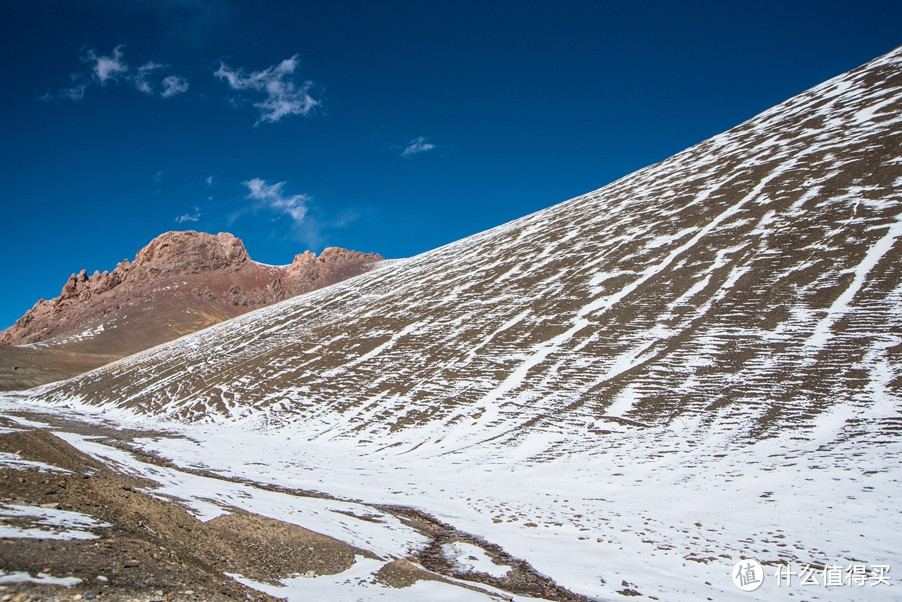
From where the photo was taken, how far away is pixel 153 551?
626cm

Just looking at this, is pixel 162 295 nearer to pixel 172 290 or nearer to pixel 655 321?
pixel 172 290

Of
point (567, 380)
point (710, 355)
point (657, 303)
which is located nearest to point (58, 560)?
point (567, 380)

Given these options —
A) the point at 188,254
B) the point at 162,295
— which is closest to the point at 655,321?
the point at 162,295

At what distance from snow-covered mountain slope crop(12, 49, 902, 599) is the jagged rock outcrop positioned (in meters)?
87.3

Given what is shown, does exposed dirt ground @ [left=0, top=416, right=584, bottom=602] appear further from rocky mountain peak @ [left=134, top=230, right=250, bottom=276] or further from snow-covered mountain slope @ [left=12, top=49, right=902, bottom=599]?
rocky mountain peak @ [left=134, top=230, right=250, bottom=276]

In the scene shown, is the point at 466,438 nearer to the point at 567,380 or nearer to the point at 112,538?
the point at 567,380

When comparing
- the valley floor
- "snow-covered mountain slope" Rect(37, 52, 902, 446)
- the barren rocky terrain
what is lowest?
the valley floor

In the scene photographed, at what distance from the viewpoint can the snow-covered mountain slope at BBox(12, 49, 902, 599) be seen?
1291 centimetres

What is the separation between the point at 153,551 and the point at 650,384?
24240 mm

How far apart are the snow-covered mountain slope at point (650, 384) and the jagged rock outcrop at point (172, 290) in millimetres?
87254

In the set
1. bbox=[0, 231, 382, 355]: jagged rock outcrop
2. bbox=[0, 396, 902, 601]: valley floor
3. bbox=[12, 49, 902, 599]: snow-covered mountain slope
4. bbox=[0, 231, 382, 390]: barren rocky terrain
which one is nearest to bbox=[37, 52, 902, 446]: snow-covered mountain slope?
bbox=[12, 49, 902, 599]: snow-covered mountain slope

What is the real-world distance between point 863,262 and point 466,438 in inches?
1008

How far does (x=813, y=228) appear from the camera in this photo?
1315 inches

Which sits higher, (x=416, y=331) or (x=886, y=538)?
(x=416, y=331)
